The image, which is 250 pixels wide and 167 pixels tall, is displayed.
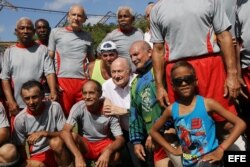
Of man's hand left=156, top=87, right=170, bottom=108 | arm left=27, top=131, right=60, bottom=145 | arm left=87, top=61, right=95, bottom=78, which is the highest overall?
arm left=87, top=61, right=95, bottom=78

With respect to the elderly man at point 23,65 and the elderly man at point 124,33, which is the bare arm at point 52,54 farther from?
the elderly man at point 124,33

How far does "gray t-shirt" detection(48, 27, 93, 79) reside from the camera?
6.60 m

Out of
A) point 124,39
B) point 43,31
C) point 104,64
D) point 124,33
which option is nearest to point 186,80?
point 104,64

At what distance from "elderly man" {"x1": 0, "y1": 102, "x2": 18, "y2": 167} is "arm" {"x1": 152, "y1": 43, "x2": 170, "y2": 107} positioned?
217 centimetres

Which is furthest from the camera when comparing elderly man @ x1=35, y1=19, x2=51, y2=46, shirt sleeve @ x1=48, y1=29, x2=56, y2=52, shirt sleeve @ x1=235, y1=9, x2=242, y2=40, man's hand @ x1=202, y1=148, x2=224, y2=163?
elderly man @ x1=35, y1=19, x2=51, y2=46

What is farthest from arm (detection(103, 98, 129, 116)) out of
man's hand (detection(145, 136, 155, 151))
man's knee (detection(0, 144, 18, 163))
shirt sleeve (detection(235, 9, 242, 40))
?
shirt sleeve (detection(235, 9, 242, 40))

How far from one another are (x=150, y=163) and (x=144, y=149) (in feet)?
1.79

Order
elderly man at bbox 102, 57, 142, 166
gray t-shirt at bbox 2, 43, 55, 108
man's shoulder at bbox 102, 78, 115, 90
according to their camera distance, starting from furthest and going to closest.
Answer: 1. gray t-shirt at bbox 2, 43, 55, 108
2. man's shoulder at bbox 102, 78, 115, 90
3. elderly man at bbox 102, 57, 142, 166

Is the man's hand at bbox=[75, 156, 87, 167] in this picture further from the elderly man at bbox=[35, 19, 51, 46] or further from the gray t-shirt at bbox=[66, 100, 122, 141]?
the elderly man at bbox=[35, 19, 51, 46]

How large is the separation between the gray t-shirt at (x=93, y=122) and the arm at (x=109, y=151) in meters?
0.09

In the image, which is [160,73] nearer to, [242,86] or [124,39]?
[242,86]

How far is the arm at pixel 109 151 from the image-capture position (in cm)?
504

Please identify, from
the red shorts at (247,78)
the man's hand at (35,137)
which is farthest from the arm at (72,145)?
the red shorts at (247,78)

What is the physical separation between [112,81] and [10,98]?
1.56 m
